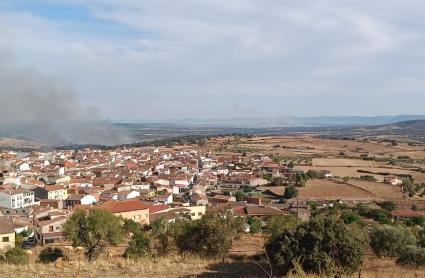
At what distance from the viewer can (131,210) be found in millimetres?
33281

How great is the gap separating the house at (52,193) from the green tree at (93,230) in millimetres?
26412

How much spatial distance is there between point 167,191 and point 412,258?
39.5 meters

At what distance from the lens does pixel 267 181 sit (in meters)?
54.0

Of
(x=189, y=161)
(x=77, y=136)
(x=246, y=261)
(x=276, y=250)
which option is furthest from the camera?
(x=77, y=136)

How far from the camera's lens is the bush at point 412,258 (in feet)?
35.5

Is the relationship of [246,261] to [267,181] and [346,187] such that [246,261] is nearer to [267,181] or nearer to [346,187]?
[346,187]

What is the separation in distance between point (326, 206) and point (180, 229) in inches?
965

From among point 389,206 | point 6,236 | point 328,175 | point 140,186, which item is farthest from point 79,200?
point 328,175

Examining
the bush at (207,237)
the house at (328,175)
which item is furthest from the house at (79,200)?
the house at (328,175)

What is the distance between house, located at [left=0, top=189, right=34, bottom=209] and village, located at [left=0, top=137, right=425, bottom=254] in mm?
81

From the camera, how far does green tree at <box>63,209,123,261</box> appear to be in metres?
17.8

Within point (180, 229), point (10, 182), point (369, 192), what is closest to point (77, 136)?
point (10, 182)

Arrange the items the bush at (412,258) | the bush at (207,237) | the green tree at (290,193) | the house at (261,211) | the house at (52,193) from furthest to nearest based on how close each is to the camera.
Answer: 1. the house at (52,193)
2. the green tree at (290,193)
3. the house at (261,211)
4. the bush at (207,237)
5. the bush at (412,258)

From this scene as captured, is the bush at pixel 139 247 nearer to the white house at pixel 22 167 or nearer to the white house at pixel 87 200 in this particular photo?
the white house at pixel 87 200
